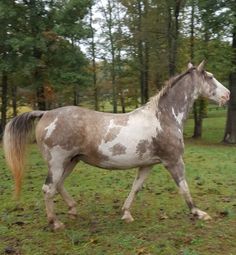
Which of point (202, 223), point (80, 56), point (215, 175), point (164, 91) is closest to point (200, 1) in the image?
point (80, 56)

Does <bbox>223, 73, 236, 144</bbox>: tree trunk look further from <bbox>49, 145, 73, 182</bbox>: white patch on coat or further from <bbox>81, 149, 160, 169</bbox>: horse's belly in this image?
<bbox>49, 145, 73, 182</bbox>: white patch on coat

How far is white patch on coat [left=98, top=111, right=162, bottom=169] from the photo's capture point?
A: 6.68m

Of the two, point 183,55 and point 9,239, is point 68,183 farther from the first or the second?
point 183,55

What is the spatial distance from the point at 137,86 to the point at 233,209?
29.8m

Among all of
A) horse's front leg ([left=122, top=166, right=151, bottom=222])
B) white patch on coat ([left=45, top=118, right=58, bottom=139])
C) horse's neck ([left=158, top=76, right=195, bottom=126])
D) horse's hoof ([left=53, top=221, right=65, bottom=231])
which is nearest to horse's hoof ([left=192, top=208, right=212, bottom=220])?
horse's front leg ([left=122, top=166, right=151, bottom=222])

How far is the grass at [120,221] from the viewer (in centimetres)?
572

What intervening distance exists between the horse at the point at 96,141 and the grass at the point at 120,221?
0.40 m

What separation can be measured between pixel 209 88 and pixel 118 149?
81.5 inches

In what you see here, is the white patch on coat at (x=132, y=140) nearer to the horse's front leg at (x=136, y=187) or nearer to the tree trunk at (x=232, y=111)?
the horse's front leg at (x=136, y=187)

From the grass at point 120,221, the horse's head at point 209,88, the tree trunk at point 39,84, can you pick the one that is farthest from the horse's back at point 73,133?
the tree trunk at point 39,84

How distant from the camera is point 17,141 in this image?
6773 millimetres

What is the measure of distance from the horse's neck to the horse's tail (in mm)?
2054

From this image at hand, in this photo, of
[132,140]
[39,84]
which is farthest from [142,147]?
[39,84]

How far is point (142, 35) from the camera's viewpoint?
96.9 feet
